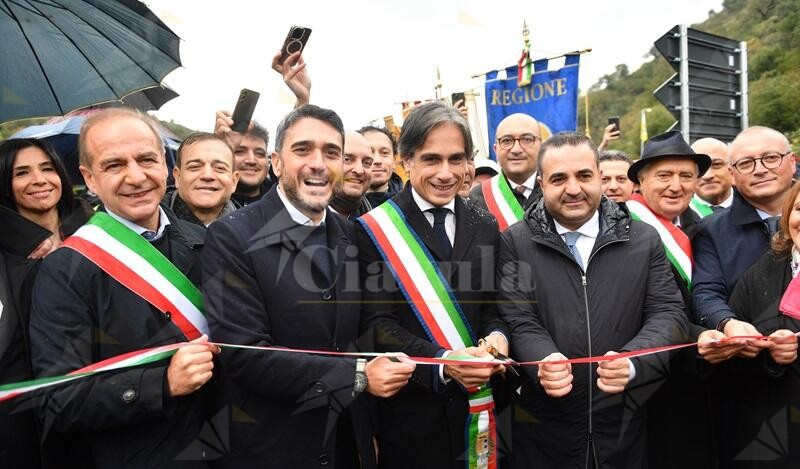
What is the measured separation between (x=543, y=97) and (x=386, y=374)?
20.2 feet

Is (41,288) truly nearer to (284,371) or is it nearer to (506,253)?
(284,371)

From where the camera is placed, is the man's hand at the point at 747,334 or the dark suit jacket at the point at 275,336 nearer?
the dark suit jacket at the point at 275,336

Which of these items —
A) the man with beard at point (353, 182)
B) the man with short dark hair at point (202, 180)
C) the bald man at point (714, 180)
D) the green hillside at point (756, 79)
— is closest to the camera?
the man with short dark hair at point (202, 180)

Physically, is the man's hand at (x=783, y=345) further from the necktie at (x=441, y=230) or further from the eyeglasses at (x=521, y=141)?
the eyeglasses at (x=521, y=141)

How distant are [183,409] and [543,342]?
1.75m

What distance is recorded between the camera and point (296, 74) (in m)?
4.10

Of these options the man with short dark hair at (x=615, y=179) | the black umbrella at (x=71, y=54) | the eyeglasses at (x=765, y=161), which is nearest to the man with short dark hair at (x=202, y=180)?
the black umbrella at (x=71, y=54)

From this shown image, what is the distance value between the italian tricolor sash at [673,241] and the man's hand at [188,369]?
261 cm

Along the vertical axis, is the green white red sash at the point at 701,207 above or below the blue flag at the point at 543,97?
below

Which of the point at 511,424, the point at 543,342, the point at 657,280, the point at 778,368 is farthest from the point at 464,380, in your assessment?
the point at 778,368

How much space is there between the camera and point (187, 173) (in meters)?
4.09

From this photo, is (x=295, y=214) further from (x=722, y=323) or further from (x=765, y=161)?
(x=765, y=161)

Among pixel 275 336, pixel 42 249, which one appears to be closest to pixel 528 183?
pixel 275 336

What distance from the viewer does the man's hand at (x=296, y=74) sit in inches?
161
